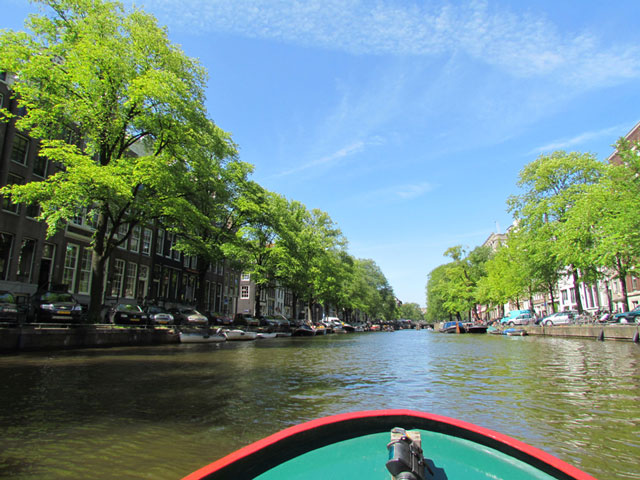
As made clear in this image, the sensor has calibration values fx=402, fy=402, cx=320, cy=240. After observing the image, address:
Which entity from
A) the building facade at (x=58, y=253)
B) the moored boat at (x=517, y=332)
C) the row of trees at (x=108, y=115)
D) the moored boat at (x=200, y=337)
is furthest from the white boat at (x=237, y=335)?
the moored boat at (x=517, y=332)

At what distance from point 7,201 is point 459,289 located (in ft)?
224

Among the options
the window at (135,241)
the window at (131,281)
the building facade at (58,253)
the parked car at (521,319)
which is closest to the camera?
the building facade at (58,253)

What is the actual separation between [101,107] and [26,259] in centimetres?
1248

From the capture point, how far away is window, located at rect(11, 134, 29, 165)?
2452 cm

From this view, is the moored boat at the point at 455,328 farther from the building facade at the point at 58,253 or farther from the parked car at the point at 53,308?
the parked car at the point at 53,308

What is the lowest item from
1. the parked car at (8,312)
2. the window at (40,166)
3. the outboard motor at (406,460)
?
the outboard motor at (406,460)

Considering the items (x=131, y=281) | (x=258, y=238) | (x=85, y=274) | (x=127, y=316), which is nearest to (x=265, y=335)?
(x=258, y=238)

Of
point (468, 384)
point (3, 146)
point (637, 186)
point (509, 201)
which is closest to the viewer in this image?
point (468, 384)

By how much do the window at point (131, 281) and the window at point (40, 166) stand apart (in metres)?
Answer: 10.7

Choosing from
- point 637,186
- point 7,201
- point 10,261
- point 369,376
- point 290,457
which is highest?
point 637,186

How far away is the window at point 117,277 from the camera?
3291cm

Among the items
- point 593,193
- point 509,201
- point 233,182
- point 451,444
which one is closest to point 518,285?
point 509,201

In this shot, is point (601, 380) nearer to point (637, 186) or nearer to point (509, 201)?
point (637, 186)

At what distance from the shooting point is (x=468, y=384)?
9.56 m
